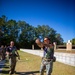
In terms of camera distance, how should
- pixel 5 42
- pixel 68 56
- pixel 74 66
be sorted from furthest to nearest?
pixel 5 42 → pixel 68 56 → pixel 74 66

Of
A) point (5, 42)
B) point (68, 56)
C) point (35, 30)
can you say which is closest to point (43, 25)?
point (35, 30)

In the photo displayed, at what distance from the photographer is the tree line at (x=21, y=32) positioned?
8200 centimetres

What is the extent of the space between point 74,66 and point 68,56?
3.76 feet

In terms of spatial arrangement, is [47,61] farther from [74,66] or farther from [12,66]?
[74,66]

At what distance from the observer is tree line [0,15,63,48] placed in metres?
82.0

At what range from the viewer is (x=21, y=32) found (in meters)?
92.2

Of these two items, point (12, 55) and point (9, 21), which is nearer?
point (12, 55)

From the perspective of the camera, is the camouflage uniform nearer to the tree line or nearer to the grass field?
the grass field

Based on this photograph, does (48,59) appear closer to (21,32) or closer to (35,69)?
(35,69)

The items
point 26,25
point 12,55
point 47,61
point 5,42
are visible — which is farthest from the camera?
point 26,25

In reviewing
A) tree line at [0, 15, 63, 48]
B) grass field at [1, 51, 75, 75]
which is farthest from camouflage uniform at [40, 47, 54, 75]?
tree line at [0, 15, 63, 48]

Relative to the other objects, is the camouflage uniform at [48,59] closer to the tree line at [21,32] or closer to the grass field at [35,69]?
the grass field at [35,69]

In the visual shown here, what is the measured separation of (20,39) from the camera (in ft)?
288

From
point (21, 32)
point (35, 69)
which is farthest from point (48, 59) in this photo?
point (21, 32)
